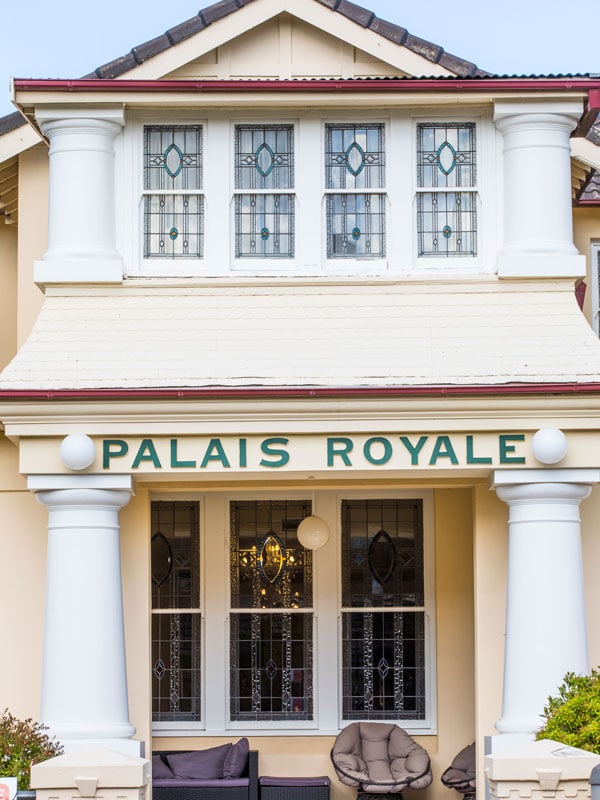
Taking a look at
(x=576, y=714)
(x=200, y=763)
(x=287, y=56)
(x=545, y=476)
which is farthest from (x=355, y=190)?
(x=200, y=763)

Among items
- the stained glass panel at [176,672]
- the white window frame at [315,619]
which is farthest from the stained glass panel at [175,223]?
the stained glass panel at [176,672]

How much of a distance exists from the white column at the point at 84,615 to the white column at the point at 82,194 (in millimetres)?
2096

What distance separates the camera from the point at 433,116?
47.8ft

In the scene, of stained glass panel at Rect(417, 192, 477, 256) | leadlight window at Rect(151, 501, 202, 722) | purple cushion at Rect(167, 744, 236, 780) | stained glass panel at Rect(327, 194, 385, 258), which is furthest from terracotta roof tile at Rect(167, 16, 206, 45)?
purple cushion at Rect(167, 744, 236, 780)

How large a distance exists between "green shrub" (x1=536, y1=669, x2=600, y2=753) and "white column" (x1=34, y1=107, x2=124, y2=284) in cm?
540

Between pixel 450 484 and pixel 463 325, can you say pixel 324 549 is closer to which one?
pixel 450 484

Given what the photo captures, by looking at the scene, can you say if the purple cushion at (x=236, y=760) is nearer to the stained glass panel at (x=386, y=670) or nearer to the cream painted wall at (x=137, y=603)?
the stained glass panel at (x=386, y=670)

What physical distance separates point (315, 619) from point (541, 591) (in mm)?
3479

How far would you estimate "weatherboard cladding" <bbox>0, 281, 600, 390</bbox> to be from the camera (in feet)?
44.3

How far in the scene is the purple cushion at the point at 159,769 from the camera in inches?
596

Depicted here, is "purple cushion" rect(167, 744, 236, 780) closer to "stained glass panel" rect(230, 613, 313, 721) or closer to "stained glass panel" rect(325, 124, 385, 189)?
"stained glass panel" rect(230, 613, 313, 721)

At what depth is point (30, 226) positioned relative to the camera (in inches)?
593

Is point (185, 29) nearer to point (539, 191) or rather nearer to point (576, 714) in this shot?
point (539, 191)

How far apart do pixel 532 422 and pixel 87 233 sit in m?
4.41
